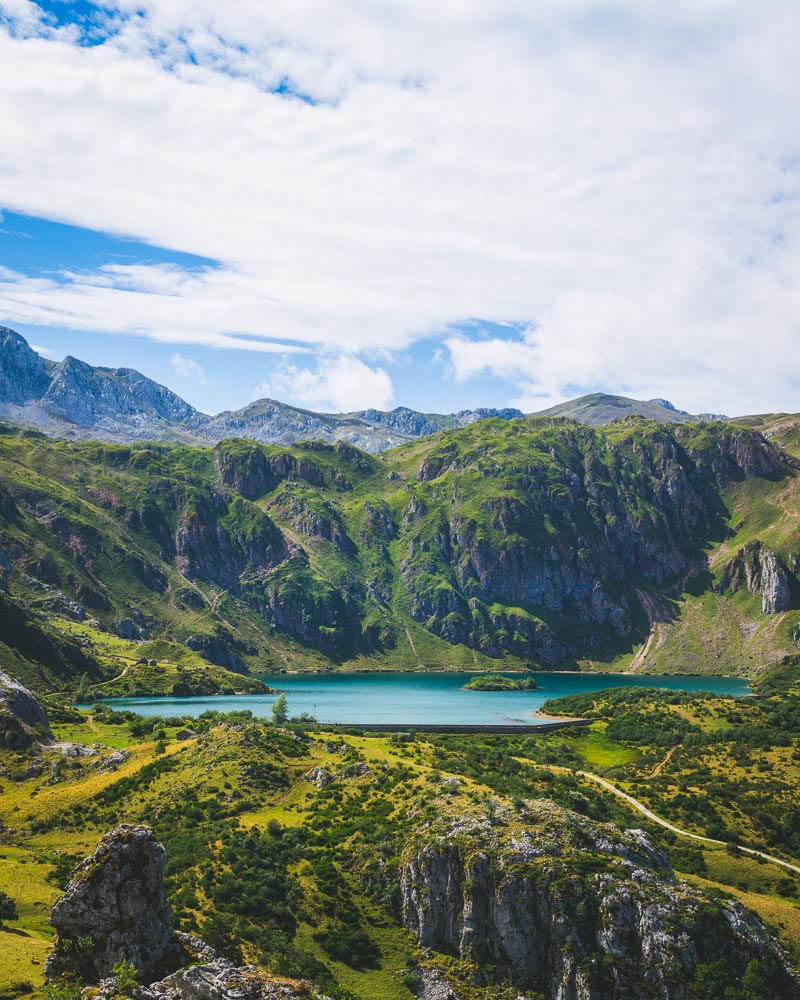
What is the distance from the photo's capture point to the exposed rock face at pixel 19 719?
126125 mm

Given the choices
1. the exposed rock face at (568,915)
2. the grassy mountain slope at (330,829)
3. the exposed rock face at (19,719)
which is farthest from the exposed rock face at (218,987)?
the exposed rock face at (19,719)

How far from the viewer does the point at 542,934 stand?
255ft

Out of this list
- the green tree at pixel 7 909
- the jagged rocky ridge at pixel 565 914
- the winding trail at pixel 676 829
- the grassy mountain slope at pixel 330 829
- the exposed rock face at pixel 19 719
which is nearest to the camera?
the green tree at pixel 7 909

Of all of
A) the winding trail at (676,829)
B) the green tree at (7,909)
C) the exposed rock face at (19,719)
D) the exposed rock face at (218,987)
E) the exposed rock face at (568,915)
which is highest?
the exposed rock face at (19,719)

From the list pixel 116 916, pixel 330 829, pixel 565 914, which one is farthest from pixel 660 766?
pixel 116 916

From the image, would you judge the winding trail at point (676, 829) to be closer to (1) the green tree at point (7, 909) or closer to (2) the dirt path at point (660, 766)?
(2) the dirt path at point (660, 766)

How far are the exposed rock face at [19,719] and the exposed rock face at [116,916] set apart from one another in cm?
8469

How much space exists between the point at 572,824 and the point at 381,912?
25159 mm

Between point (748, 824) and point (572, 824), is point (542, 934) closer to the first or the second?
point (572, 824)

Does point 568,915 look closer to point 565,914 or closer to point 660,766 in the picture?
point 565,914

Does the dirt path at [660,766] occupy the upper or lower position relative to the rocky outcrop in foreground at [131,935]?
lower

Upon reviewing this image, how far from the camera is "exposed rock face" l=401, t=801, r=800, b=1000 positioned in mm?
73562

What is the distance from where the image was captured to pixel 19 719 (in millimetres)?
132250

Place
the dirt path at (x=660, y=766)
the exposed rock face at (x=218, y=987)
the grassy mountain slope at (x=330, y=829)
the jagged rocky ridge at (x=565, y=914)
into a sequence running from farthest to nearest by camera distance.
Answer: the dirt path at (x=660, y=766)
the jagged rocky ridge at (x=565, y=914)
the grassy mountain slope at (x=330, y=829)
the exposed rock face at (x=218, y=987)
